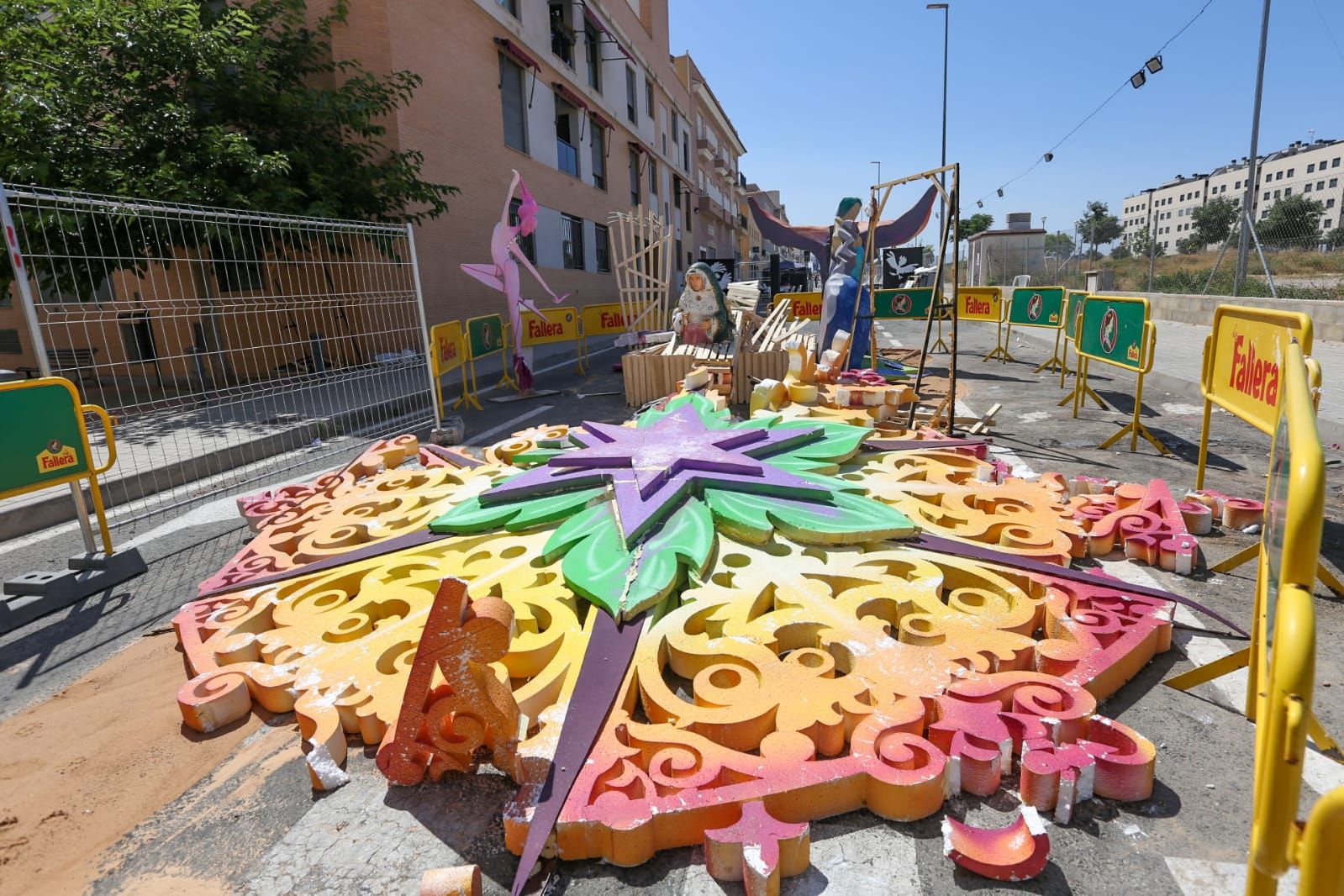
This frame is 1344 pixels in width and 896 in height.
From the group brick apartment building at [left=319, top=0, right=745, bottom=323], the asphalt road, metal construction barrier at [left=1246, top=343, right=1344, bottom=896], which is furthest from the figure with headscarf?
metal construction barrier at [left=1246, top=343, right=1344, bottom=896]

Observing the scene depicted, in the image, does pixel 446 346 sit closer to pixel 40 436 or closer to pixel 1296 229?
pixel 40 436

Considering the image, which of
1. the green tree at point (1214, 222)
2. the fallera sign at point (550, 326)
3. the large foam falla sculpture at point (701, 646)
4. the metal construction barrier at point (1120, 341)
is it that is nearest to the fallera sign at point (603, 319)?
the fallera sign at point (550, 326)

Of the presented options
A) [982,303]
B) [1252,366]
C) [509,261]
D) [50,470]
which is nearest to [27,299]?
[50,470]

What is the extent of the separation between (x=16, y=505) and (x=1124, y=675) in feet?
23.0

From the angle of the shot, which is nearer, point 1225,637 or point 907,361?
point 1225,637

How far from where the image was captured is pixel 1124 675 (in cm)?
232

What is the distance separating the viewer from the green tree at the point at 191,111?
29.4 ft

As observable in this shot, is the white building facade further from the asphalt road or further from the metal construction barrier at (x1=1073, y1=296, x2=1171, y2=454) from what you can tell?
the asphalt road

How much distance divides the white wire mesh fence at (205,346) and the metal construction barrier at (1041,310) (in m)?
9.66

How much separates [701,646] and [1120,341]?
21.6ft

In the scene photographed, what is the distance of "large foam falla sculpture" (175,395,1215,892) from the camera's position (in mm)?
1786

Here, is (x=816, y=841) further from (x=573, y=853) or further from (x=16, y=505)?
(x=16, y=505)

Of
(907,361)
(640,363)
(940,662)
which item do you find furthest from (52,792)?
(907,361)

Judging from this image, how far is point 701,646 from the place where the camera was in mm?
2338
